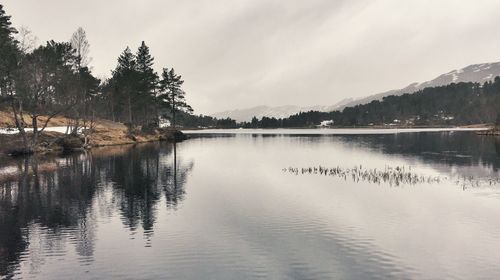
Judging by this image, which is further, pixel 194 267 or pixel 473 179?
pixel 473 179

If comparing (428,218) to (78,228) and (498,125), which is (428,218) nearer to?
(78,228)

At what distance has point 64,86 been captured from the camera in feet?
269

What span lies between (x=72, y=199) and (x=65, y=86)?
58521 millimetres

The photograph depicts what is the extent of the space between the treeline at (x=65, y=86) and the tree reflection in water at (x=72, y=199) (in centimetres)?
1760

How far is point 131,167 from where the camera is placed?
52.9 m

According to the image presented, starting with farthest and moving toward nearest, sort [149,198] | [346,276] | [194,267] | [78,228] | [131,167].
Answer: [131,167], [149,198], [78,228], [194,267], [346,276]

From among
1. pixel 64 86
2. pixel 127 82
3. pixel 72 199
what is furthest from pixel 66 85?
pixel 72 199

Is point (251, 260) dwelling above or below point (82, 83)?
below

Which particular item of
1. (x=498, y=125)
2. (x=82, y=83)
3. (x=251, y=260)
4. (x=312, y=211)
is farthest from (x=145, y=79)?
(x=498, y=125)

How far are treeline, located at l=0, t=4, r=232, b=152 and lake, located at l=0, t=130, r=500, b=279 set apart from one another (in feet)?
92.3

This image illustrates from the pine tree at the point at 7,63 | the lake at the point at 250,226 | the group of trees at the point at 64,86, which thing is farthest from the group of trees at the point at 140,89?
the lake at the point at 250,226

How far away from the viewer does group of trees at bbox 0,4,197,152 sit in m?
66.1

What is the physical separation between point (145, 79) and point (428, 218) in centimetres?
10967

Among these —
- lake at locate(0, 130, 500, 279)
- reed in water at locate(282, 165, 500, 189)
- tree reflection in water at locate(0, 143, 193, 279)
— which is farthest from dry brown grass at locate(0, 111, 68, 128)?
reed in water at locate(282, 165, 500, 189)
